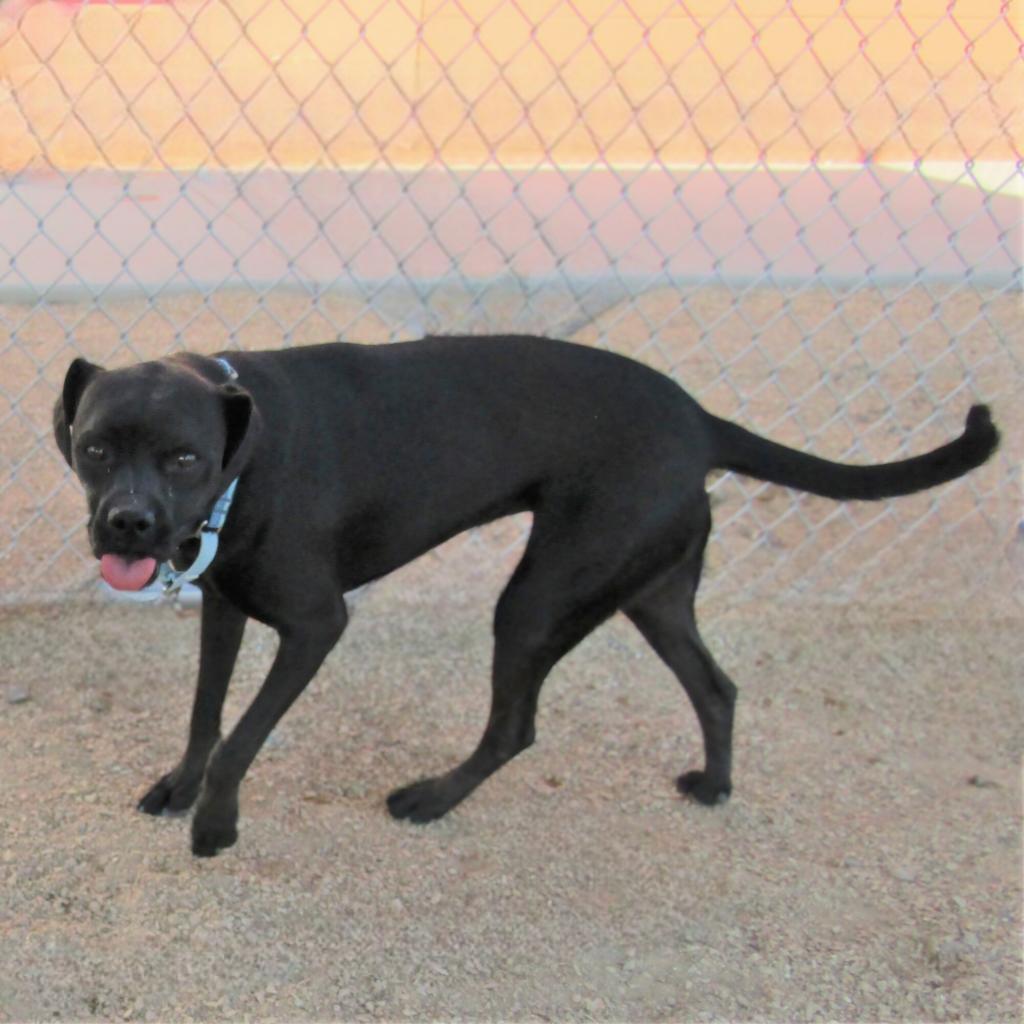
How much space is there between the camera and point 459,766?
8.86ft

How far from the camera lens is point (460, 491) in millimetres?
2467

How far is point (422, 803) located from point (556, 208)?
2.57 meters

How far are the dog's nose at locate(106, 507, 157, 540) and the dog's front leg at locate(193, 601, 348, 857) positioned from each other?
0.42 m

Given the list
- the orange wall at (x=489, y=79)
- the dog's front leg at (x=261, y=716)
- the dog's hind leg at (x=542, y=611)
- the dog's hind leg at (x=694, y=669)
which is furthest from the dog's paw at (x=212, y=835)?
the orange wall at (x=489, y=79)

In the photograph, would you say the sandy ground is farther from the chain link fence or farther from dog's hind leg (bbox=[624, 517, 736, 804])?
the chain link fence

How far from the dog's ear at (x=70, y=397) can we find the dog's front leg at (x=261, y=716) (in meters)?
0.51

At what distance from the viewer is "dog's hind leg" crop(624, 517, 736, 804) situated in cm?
274

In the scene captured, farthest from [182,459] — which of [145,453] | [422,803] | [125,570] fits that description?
[422,803]

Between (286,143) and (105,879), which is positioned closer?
(105,879)

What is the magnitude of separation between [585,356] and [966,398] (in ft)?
8.12

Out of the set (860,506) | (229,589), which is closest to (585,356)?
(229,589)

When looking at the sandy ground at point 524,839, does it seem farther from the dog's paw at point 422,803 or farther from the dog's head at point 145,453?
the dog's head at point 145,453

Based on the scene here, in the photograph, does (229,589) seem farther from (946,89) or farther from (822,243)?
(822,243)

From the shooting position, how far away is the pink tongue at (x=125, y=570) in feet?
6.58
